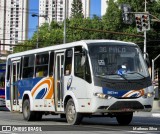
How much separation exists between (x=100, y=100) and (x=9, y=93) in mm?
8022

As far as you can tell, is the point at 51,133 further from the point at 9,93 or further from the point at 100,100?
the point at 9,93

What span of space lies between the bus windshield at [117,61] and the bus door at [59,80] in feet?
6.55

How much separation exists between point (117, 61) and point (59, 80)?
2713 mm

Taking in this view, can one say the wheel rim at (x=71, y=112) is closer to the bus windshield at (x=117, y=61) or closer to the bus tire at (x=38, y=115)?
the bus windshield at (x=117, y=61)

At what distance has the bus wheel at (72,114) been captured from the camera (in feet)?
55.0

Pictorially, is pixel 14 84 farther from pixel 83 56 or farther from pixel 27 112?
pixel 83 56

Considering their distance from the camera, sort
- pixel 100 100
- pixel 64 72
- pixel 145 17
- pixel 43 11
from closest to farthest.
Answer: pixel 100 100 < pixel 64 72 < pixel 145 17 < pixel 43 11

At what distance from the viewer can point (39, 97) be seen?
1969 centimetres

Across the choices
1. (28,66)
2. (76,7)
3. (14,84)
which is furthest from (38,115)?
(76,7)

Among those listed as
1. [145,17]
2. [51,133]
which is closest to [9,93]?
[51,133]

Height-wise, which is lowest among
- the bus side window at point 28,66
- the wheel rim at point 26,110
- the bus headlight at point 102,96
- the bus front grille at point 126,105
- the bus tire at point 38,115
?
the bus tire at point 38,115

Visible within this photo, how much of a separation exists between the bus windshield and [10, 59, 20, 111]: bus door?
251 inches

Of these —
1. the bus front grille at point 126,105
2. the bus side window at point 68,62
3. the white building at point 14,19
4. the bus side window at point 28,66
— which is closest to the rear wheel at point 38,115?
the bus side window at point 28,66

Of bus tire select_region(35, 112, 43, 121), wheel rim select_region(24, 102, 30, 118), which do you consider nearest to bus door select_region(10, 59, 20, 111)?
wheel rim select_region(24, 102, 30, 118)
